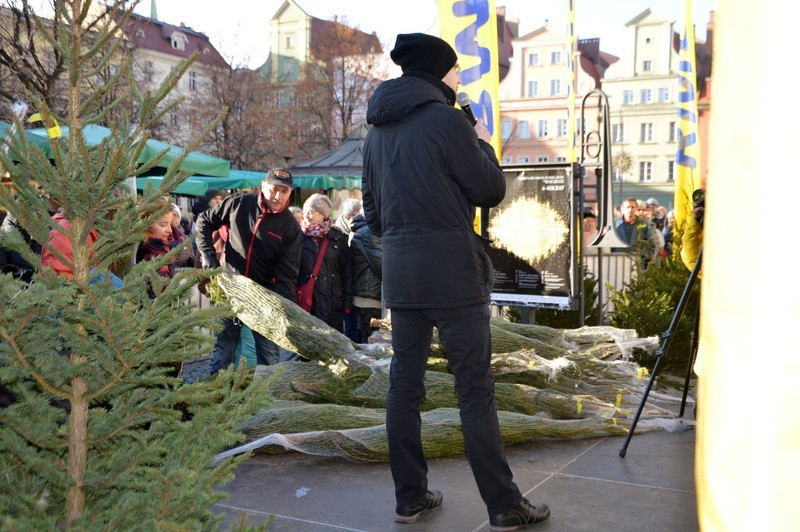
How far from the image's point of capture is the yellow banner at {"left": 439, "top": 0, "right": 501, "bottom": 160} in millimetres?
7402

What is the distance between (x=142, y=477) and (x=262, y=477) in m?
2.71

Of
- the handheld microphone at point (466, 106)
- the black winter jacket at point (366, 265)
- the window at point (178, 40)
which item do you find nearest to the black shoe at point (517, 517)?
the handheld microphone at point (466, 106)

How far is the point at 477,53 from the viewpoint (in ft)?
24.5

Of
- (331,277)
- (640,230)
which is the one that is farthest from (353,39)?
(331,277)

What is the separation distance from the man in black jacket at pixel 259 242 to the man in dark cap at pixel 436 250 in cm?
311

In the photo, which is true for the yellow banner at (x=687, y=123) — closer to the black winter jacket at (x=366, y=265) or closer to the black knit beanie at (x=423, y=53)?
the black winter jacket at (x=366, y=265)

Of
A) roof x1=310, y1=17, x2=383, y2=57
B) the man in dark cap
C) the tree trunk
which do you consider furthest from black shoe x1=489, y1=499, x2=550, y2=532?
roof x1=310, y1=17, x2=383, y2=57

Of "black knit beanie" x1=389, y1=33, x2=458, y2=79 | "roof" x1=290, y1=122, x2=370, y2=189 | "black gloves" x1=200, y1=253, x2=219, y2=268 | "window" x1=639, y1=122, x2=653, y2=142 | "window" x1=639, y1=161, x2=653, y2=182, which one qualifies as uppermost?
"window" x1=639, y1=122, x2=653, y2=142

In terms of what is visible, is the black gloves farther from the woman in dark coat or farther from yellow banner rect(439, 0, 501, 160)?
yellow banner rect(439, 0, 501, 160)

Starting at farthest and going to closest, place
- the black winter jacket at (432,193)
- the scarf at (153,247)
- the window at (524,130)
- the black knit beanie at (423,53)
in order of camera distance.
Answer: the window at (524,130) < the scarf at (153,247) < the black knit beanie at (423,53) < the black winter jacket at (432,193)

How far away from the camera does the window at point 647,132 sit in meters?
66.9

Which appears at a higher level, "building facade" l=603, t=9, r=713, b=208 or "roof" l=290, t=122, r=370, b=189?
"building facade" l=603, t=9, r=713, b=208

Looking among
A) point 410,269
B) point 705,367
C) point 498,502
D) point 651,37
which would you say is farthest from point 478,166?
point 651,37

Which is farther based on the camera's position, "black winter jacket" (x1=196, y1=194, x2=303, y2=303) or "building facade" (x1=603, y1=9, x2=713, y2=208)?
"building facade" (x1=603, y1=9, x2=713, y2=208)
